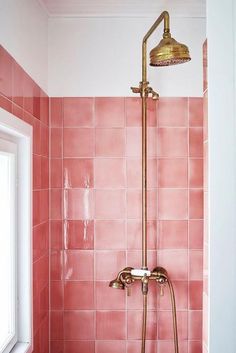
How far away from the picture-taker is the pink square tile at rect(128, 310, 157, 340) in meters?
2.14

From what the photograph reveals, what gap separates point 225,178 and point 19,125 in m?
0.84

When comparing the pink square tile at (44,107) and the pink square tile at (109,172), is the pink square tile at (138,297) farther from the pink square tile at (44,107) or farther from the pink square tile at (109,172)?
the pink square tile at (44,107)

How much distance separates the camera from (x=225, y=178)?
1.20 meters

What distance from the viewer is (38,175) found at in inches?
76.5

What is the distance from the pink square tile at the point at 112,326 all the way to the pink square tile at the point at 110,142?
34.1 inches

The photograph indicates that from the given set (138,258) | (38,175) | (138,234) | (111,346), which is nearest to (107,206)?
(138,234)

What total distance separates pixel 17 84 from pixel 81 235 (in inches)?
36.5

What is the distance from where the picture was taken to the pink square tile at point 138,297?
2.13m

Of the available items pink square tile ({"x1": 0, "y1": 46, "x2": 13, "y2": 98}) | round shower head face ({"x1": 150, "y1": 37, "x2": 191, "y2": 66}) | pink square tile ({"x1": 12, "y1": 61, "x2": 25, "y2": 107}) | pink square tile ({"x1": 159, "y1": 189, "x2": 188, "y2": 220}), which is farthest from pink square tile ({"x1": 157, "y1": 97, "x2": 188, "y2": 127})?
pink square tile ({"x1": 0, "y1": 46, "x2": 13, "y2": 98})

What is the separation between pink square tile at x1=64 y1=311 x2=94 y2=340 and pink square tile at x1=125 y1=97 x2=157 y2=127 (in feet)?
3.52

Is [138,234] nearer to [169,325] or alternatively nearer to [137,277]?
[137,277]

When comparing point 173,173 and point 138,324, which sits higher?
point 173,173

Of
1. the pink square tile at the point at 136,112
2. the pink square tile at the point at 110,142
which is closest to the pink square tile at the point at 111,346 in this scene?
the pink square tile at the point at 110,142

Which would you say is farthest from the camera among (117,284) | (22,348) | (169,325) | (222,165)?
(169,325)
